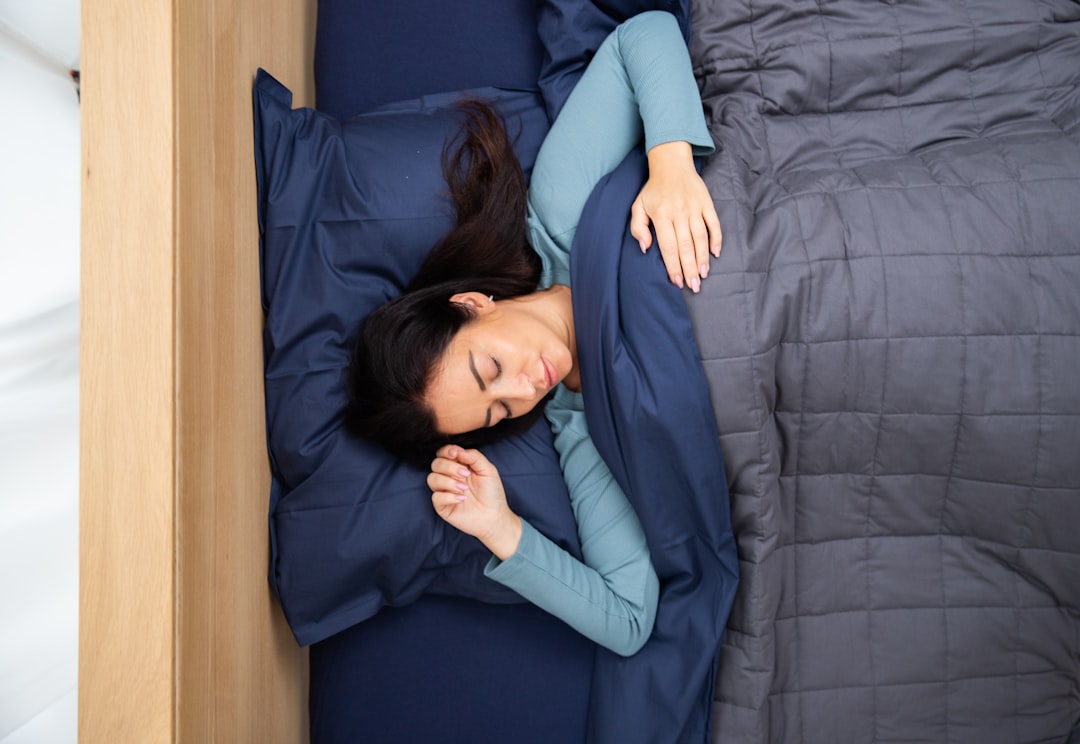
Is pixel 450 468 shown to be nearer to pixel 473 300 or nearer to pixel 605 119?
pixel 473 300

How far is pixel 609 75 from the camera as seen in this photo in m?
1.30

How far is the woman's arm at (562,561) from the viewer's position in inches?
47.8

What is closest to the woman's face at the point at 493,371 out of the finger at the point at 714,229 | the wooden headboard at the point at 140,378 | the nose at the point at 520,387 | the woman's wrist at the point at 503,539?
the nose at the point at 520,387

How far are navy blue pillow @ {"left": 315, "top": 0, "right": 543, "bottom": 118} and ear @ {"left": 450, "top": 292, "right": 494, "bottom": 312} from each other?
1.45ft

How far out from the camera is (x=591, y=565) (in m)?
1.31

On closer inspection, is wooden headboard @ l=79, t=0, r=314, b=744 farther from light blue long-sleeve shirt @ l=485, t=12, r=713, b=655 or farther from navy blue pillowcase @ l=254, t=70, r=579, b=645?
light blue long-sleeve shirt @ l=485, t=12, r=713, b=655

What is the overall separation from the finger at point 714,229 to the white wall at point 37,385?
2.79 ft

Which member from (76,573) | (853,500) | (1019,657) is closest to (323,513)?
(76,573)

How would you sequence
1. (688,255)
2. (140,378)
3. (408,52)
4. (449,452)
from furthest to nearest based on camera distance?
1. (408,52)
2. (449,452)
3. (688,255)
4. (140,378)

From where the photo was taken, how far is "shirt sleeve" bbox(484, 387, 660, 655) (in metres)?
1.22

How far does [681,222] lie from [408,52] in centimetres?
65

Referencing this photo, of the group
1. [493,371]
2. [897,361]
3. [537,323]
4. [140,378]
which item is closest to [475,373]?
[493,371]

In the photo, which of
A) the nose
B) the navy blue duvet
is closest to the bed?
the navy blue duvet

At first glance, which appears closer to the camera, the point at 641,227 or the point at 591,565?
the point at 641,227
